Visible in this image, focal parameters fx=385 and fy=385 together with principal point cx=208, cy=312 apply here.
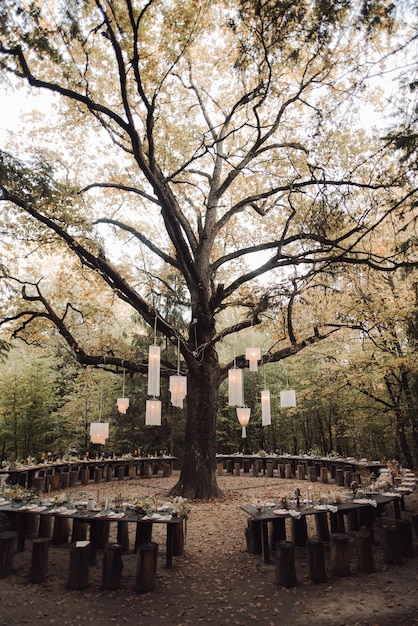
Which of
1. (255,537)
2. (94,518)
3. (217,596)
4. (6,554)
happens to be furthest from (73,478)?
(217,596)

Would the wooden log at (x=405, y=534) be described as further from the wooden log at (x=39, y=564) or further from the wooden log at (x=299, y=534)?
the wooden log at (x=39, y=564)

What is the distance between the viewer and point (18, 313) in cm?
1041

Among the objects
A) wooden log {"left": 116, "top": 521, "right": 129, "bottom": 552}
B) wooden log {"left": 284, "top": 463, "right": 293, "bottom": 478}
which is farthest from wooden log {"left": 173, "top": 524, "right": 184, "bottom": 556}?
wooden log {"left": 284, "top": 463, "right": 293, "bottom": 478}

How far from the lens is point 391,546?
17.5 ft

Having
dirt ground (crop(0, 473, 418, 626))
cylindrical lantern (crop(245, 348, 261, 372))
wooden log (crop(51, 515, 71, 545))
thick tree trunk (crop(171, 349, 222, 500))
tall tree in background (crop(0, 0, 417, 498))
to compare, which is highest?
tall tree in background (crop(0, 0, 417, 498))

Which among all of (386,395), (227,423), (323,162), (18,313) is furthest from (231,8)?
(227,423)

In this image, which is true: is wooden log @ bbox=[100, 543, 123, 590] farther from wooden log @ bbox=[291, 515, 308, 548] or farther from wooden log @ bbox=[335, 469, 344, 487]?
wooden log @ bbox=[335, 469, 344, 487]

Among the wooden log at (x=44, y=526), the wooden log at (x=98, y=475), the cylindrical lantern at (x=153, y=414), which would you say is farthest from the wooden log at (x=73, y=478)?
the wooden log at (x=44, y=526)

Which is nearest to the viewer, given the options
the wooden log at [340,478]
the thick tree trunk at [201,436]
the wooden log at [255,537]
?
the wooden log at [255,537]

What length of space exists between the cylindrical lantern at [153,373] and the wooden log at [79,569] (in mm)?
2403

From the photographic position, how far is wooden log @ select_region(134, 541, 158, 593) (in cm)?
466

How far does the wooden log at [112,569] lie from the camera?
4.72 metres

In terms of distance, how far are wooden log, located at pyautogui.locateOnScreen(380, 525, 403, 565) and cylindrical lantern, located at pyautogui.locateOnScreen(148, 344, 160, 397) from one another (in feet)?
12.8

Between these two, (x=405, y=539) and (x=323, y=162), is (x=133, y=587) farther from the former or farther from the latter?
(x=323, y=162)
